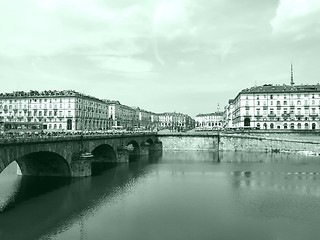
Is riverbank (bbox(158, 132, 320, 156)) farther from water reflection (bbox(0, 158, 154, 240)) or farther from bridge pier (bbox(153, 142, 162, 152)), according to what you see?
water reflection (bbox(0, 158, 154, 240))

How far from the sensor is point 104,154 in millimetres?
76375

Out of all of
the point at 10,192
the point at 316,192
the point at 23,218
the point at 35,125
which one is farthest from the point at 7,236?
the point at 35,125

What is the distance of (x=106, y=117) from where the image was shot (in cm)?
17525

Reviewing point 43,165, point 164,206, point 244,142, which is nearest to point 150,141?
point 244,142

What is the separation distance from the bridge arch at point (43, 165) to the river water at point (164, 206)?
71.4 inches

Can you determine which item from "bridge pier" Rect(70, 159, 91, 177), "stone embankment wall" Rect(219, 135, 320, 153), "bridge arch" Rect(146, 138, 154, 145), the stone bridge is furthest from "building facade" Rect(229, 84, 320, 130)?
"bridge pier" Rect(70, 159, 91, 177)

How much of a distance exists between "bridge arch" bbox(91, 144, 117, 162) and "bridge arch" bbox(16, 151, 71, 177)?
19850 millimetres

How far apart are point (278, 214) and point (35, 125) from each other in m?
109

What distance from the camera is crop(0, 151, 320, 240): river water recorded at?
28.6 m

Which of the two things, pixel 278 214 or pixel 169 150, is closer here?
pixel 278 214

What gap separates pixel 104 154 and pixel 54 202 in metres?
37.3

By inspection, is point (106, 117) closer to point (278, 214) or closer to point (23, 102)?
point (23, 102)

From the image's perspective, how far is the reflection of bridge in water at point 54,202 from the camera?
29875 mm

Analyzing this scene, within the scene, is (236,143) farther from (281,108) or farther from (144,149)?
(281,108)
